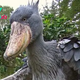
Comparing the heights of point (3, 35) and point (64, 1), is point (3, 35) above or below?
below

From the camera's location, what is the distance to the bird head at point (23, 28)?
103 cm

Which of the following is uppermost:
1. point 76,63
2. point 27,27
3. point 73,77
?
point 27,27

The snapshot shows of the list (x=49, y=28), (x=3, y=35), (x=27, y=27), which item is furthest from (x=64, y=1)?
(x=27, y=27)

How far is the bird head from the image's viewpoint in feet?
3.38

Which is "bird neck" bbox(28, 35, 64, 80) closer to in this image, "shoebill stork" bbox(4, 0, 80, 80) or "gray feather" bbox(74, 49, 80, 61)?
"shoebill stork" bbox(4, 0, 80, 80)

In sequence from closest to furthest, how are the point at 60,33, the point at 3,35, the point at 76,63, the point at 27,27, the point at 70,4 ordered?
the point at 27,27
the point at 76,63
the point at 60,33
the point at 3,35
the point at 70,4

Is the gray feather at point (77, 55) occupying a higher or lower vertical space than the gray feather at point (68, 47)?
lower

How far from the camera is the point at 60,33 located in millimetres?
2145

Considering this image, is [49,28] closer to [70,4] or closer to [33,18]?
[33,18]

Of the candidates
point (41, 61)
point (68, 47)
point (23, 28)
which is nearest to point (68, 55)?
point (68, 47)

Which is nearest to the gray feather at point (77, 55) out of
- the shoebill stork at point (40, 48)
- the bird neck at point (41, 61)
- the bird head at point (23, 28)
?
the shoebill stork at point (40, 48)

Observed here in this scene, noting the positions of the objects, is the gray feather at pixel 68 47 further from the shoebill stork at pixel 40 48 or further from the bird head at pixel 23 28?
the bird head at pixel 23 28

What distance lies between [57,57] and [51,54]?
0.05 meters

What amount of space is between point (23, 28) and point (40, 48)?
177mm
